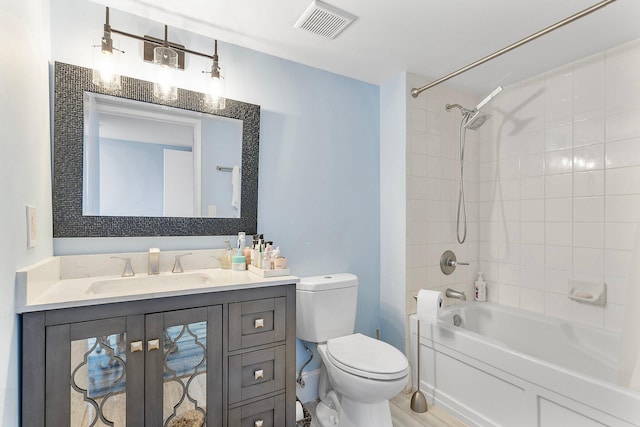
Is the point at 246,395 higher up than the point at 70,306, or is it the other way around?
the point at 70,306

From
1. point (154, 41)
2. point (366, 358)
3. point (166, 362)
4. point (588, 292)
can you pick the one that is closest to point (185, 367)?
point (166, 362)

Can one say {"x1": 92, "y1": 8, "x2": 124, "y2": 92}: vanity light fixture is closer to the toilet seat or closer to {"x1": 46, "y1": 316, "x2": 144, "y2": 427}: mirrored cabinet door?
{"x1": 46, "y1": 316, "x2": 144, "y2": 427}: mirrored cabinet door

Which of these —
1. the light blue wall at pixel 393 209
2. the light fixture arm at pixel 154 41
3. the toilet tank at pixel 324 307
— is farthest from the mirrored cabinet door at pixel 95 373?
the light blue wall at pixel 393 209

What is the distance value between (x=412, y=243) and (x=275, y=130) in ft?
4.07

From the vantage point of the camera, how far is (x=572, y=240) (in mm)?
2162

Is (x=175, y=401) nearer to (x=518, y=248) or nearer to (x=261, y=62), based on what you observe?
(x=261, y=62)

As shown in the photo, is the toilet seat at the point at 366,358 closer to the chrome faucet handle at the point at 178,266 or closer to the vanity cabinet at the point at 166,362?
the vanity cabinet at the point at 166,362

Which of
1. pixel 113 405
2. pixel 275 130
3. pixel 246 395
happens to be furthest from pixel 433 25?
pixel 113 405

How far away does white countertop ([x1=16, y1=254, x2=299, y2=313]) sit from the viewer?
1.09 meters

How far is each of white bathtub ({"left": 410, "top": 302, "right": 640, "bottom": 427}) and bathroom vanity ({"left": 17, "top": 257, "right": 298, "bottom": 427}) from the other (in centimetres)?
106

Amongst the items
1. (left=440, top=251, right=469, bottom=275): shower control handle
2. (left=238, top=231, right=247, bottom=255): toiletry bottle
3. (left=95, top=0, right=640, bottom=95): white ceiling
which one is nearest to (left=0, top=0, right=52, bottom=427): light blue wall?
(left=95, top=0, right=640, bottom=95): white ceiling

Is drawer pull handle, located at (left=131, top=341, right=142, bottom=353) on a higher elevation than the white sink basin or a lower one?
lower

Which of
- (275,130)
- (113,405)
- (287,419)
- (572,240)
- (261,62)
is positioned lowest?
(287,419)

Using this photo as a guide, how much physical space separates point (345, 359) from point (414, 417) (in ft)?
2.35
